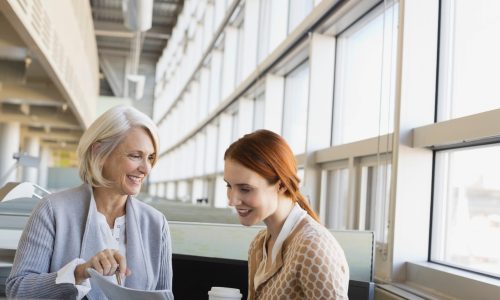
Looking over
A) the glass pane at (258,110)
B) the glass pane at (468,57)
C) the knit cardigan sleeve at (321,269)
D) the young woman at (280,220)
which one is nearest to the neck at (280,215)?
the young woman at (280,220)

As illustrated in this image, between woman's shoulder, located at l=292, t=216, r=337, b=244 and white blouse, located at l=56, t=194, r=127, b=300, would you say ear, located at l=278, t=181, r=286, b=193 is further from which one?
white blouse, located at l=56, t=194, r=127, b=300

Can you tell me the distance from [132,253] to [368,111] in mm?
3115

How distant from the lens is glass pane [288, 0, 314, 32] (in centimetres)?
618

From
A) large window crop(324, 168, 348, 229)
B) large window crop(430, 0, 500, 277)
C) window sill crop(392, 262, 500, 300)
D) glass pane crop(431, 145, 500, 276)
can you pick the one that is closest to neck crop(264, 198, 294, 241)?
window sill crop(392, 262, 500, 300)

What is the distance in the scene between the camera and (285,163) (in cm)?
169

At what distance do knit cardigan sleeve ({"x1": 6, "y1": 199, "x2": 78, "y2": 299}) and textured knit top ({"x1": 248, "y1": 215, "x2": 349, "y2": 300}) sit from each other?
1.64 feet

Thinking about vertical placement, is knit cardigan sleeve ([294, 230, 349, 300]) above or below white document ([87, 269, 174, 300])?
above

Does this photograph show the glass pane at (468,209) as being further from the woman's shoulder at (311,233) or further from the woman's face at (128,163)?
the woman's face at (128,163)

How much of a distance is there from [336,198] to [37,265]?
3.67 metres

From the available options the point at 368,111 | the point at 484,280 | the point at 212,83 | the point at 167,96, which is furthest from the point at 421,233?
the point at 167,96

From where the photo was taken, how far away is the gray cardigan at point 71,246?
5.50 feet

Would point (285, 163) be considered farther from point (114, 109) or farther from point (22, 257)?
point (22, 257)

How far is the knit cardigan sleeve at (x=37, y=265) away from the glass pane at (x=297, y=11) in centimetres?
453

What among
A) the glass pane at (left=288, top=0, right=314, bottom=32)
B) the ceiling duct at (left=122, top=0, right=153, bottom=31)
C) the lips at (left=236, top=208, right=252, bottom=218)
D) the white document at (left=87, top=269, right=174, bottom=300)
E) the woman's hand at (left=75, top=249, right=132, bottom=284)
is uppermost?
the ceiling duct at (left=122, top=0, right=153, bottom=31)
